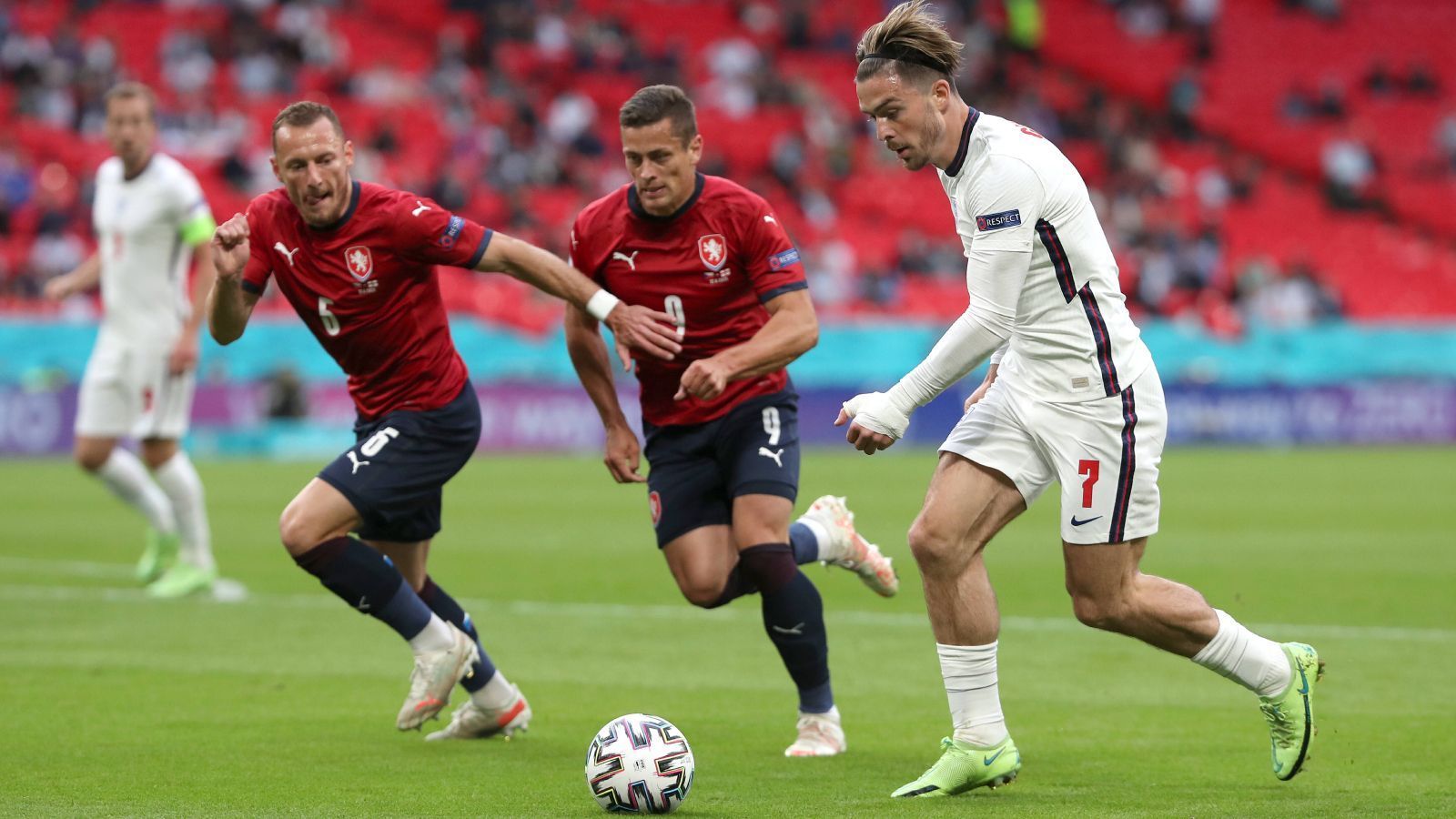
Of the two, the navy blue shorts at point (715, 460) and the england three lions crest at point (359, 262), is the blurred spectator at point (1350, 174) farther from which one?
the england three lions crest at point (359, 262)

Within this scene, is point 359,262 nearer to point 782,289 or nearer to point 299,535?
point 299,535

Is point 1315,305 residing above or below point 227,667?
above

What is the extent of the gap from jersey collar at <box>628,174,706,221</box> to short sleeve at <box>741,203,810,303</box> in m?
0.25

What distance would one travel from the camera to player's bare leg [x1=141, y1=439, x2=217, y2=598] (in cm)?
1147

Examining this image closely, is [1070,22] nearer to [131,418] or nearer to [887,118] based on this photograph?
[131,418]

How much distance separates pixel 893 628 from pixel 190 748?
4560mm

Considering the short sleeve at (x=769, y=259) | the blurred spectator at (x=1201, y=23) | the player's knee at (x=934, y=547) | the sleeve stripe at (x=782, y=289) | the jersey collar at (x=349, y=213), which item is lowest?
the player's knee at (x=934, y=547)

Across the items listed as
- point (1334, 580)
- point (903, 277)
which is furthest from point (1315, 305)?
point (1334, 580)

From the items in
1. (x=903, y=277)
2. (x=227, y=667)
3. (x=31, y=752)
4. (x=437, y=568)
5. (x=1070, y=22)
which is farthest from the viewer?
(x=1070, y=22)

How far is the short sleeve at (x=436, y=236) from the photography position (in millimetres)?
6875

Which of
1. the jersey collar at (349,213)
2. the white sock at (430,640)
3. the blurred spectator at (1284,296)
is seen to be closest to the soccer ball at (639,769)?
the white sock at (430,640)

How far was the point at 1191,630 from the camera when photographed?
5961 millimetres

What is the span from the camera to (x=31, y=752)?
6.55m

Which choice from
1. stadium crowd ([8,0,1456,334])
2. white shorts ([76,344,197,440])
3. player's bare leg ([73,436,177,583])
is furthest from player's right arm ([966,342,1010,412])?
stadium crowd ([8,0,1456,334])
